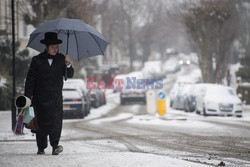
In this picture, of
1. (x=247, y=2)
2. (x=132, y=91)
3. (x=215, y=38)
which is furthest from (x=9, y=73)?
(x=247, y=2)

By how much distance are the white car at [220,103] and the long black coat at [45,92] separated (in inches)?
685

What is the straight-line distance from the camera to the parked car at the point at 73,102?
2525cm

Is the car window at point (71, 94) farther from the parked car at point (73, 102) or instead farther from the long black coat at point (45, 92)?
the long black coat at point (45, 92)

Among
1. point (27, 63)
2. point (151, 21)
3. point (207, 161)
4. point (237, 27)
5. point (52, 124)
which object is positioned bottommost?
point (207, 161)

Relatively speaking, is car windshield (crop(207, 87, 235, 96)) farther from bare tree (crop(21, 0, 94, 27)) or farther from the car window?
bare tree (crop(21, 0, 94, 27))

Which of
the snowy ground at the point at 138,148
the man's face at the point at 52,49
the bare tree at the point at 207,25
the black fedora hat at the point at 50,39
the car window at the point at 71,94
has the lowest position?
the snowy ground at the point at 138,148

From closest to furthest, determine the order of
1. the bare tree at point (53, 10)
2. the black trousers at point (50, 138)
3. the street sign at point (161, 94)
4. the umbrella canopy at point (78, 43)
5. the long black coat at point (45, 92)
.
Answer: the long black coat at point (45, 92)
the black trousers at point (50, 138)
the umbrella canopy at point (78, 43)
the street sign at point (161, 94)
the bare tree at point (53, 10)

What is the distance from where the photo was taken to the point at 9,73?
3122cm

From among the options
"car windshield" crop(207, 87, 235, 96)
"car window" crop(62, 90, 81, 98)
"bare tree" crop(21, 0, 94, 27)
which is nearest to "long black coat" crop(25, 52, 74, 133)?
"car window" crop(62, 90, 81, 98)

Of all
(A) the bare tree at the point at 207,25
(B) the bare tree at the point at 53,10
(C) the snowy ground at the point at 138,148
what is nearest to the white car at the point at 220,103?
(C) the snowy ground at the point at 138,148

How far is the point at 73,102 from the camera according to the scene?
2538 cm

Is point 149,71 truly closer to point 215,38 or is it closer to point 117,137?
point 215,38

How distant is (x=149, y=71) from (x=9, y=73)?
47027mm

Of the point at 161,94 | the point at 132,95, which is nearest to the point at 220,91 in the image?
the point at 161,94
